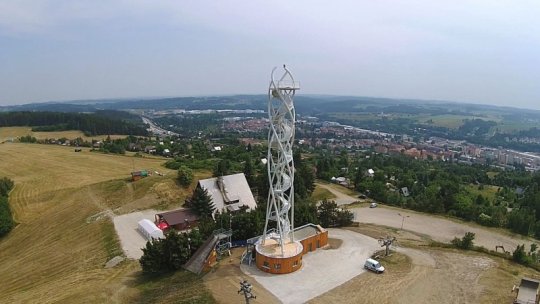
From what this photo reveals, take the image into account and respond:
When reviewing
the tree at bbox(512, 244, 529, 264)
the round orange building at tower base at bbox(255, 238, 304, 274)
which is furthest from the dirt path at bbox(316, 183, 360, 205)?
the round orange building at tower base at bbox(255, 238, 304, 274)

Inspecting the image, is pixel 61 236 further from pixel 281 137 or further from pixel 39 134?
pixel 39 134

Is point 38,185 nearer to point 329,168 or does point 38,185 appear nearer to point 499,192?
point 329,168

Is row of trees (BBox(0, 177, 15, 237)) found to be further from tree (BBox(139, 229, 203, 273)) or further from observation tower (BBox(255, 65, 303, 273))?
observation tower (BBox(255, 65, 303, 273))

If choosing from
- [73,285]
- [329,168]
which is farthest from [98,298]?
[329,168]

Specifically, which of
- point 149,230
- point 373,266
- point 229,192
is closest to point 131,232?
point 149,230

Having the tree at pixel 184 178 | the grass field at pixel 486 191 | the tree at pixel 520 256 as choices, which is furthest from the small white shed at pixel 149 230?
the grass field at pixel 486 191

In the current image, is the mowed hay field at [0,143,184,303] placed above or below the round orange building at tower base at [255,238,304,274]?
below

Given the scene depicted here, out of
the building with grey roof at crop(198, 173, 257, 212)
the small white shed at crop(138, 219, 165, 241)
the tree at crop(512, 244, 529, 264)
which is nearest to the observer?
the tree at crop(512, 244, 529, 264)
